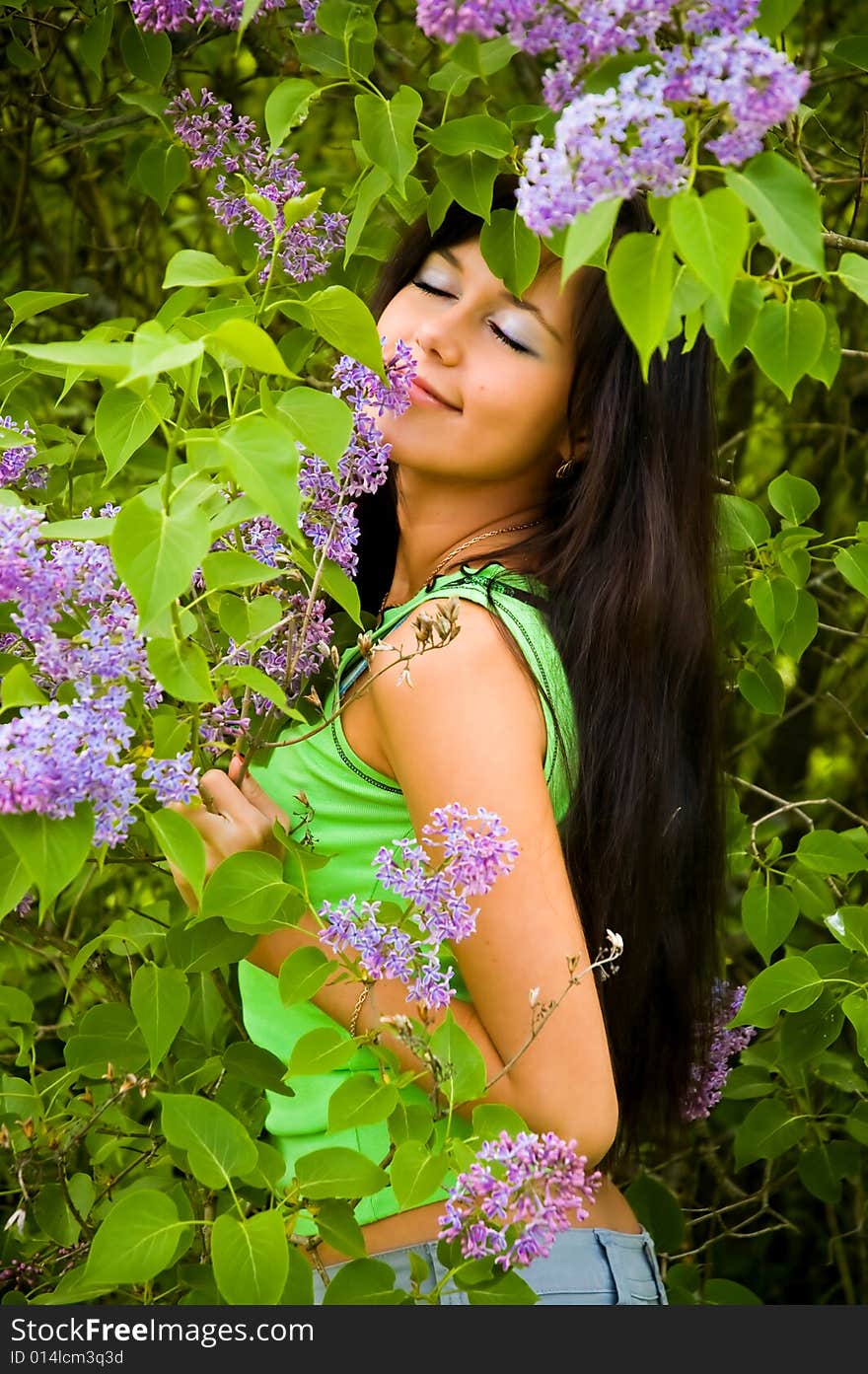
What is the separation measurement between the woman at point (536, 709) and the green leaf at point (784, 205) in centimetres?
46

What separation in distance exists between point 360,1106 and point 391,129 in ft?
2.39

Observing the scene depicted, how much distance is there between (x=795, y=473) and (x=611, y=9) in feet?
6.44

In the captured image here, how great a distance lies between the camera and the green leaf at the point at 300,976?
0.99 meters

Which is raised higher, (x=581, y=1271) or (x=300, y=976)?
(x=300, y=976)

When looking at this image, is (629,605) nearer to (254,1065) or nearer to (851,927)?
(851,927)

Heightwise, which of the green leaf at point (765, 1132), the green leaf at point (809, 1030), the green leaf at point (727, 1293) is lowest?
the green leaf at point (727, 1293)

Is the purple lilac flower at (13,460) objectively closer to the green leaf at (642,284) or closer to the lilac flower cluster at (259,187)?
the lilac flower cluster at (259,187)

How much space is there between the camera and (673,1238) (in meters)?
1.85

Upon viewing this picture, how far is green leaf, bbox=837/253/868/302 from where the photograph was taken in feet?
3.03

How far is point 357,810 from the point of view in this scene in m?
1.27

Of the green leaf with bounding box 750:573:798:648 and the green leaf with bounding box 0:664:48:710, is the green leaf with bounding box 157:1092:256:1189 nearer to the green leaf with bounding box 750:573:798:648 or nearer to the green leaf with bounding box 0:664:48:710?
the green leaf with bounding box 0:664:48:710

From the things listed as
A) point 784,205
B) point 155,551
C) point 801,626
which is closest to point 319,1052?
point 155,551

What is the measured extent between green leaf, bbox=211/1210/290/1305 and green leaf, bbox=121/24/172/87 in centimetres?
111

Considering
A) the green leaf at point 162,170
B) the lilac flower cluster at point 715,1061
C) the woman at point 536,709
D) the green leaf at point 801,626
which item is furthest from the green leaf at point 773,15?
the lilac flower cluster at point 715,1061
